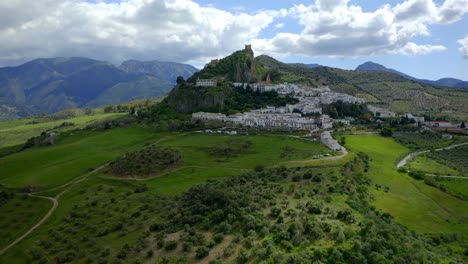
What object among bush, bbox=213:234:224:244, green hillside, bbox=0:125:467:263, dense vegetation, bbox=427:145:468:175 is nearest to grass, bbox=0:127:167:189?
green hillside, bbox=0:125:467:263

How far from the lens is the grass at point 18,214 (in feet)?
215

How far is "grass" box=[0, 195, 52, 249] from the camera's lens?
6544 cm

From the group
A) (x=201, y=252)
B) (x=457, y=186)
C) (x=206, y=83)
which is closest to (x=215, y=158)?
(x=201, y=252)

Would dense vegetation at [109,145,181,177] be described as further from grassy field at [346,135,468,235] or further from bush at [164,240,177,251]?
grassy field at [346,135,468,235]

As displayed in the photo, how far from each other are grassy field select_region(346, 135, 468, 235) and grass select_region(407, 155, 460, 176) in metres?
6.24

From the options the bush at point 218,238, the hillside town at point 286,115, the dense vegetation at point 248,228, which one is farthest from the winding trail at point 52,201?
the hillside town at point 286,115

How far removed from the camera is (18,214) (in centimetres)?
7431

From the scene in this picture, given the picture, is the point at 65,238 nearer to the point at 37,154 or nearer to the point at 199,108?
the point at 37,154

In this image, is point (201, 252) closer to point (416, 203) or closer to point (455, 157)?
point (416, 203)

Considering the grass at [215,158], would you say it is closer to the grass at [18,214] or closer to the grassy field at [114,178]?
the grassy field at [114,178]

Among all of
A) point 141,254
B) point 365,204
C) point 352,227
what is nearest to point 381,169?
point 365,204

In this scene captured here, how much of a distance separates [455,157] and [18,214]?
116714 mm

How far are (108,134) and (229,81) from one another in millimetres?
72603

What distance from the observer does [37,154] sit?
12181cm
